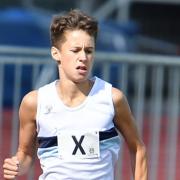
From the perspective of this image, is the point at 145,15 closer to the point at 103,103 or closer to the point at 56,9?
the point at 56,9

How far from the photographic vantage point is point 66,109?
4938mm

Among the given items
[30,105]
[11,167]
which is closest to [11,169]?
[11,167]

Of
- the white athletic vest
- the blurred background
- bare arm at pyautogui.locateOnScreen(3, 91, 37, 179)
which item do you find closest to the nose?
the white athletic vest

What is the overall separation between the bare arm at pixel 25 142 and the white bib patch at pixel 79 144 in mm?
201

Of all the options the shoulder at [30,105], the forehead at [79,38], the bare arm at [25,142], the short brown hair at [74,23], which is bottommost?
the bare arm at [25,142]

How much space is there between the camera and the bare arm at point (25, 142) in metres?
4.91

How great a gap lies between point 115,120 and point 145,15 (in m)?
16.2

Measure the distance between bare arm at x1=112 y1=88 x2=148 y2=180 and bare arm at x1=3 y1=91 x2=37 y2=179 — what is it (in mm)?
425

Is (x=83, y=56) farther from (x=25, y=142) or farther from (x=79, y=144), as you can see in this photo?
(x=25, y=142)

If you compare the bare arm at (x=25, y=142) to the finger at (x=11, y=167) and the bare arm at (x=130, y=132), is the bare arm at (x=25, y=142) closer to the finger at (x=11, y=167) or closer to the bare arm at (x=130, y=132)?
the finger at (x=11, y=167)

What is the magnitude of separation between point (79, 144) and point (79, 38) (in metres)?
0.53

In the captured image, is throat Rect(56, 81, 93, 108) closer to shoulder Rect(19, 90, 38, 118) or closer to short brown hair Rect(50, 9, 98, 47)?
shoulder Rect(19, 90, 38, 118)

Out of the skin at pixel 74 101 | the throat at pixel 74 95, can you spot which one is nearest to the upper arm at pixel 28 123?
the skin at pixel 74 101

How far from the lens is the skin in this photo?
4875 millimetres
